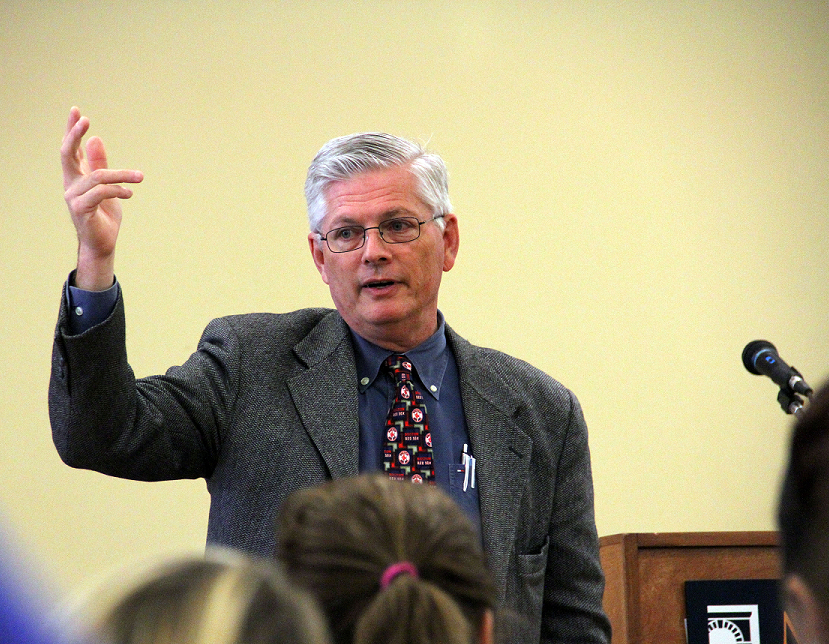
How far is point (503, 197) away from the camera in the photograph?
3.58 metres

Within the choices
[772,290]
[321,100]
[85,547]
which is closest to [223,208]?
[321,100]

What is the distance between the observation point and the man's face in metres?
1.92

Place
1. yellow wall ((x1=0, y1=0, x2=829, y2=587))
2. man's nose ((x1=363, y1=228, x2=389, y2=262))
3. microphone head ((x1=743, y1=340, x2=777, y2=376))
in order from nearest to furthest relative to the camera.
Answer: man's nose ((x1=363, y1=228, x2=389, y2=262)) → microphone head ((x1=743, y1=340, x2=777, y2=376)) → yellow wall ((x1=0, y1=0, x2=829, y2=587))

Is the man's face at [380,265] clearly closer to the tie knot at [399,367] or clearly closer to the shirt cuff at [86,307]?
the tie knot at [399,367]

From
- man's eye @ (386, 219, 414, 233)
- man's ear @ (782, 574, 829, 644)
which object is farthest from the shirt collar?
man's ear @ (782, 574, 829, 644)

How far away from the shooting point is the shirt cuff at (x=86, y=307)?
152 cm

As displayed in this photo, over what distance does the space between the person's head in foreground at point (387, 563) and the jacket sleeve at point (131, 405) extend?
2.38 ft

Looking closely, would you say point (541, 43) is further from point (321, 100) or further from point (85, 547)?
point (85, 547)

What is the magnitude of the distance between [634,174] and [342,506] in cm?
306

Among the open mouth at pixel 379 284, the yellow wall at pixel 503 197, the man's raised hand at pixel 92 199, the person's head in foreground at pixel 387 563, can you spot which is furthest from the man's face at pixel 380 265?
the yellow wall at pixel 503 197

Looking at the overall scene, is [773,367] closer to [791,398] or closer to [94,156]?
[791,398]

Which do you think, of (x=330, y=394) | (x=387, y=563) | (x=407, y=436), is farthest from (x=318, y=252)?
(x=387, y=563)

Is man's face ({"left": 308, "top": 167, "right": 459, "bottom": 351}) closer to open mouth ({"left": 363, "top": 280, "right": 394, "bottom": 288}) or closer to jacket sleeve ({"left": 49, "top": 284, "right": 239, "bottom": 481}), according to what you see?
open mouth ({"left": 363, "top": 280, "right": 394, "bottom": 288})

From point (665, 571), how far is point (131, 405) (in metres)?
1.19
